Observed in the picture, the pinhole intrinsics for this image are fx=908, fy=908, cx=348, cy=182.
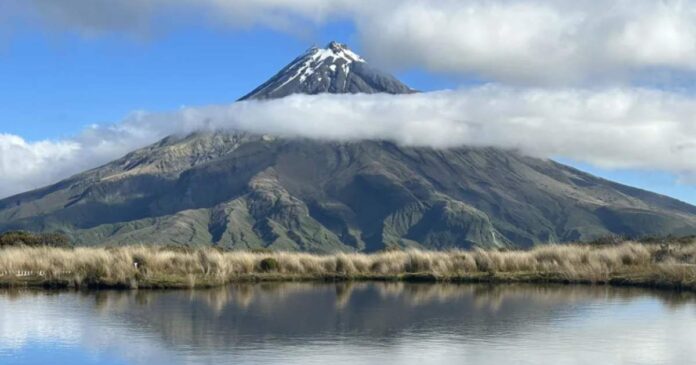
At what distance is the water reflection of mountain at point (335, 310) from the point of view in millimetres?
26969

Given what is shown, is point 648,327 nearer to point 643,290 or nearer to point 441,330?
point 441,330

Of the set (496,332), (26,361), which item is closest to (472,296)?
(496,332)

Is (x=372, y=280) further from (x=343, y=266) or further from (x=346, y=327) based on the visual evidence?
(x=346, y=327)

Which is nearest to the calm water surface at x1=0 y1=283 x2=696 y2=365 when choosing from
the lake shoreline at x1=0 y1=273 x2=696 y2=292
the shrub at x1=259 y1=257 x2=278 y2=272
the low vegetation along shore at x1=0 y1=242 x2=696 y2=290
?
the lake shoreline at x1=0 y1=273 x2=696 y2=292

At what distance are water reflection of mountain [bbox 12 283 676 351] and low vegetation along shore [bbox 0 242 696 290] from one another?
2.28m

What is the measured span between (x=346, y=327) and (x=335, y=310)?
427cm

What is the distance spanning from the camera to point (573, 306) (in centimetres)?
3425

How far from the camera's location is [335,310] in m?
32.8

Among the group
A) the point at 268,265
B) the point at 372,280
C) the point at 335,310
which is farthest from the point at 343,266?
the point at 335,310

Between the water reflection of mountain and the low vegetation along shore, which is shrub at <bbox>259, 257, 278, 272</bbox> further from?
the water reflection of mountain

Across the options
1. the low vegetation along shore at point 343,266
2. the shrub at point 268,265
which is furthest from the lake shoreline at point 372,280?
the shrub at point 268,265

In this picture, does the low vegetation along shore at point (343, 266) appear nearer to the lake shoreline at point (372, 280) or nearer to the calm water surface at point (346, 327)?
the lake shoreline at point (372, 280)

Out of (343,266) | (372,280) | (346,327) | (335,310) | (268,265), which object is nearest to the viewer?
(346,327)

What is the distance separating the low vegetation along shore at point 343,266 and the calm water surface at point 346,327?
2.52 metres
